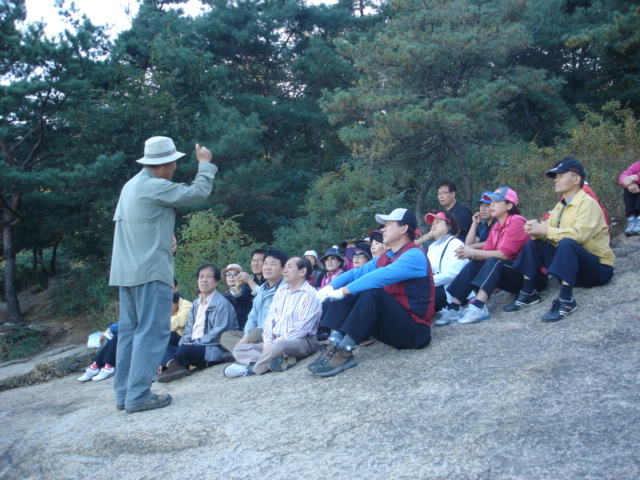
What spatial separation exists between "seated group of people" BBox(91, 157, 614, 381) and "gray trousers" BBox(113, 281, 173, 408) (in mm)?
1199

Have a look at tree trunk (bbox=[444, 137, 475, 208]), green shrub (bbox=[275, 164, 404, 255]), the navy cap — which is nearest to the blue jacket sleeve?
the navy cap

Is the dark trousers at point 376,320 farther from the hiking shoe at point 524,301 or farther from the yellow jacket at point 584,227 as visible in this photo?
the yellow jacket at point 584,227

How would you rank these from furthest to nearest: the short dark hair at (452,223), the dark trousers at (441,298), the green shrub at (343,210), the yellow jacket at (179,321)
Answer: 1. the green shrub at (343,210)
2. the yellow jacket at (179,321)
3. the short dark hair at (452,223)
4. the dark trousers at (441,298)

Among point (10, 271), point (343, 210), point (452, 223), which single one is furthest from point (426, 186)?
point (10, 271)

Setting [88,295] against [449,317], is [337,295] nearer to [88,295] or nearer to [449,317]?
[449,317]

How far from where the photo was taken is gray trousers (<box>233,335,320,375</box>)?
5.22m

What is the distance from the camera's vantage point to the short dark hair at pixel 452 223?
630cm

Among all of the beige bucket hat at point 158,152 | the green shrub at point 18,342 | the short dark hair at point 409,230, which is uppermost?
the beige bucket hat at point 158,152

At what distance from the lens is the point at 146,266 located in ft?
14.0

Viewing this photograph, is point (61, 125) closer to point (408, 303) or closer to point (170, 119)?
point (170, 119)

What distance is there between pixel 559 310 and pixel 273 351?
Result: 2.63 meters

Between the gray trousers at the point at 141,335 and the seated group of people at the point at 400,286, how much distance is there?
1.20m

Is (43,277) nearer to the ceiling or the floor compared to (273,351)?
nearer to the floor

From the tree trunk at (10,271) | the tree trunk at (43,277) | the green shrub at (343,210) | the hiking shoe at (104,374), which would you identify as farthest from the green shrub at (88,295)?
the hiking shoe at (104,374)
